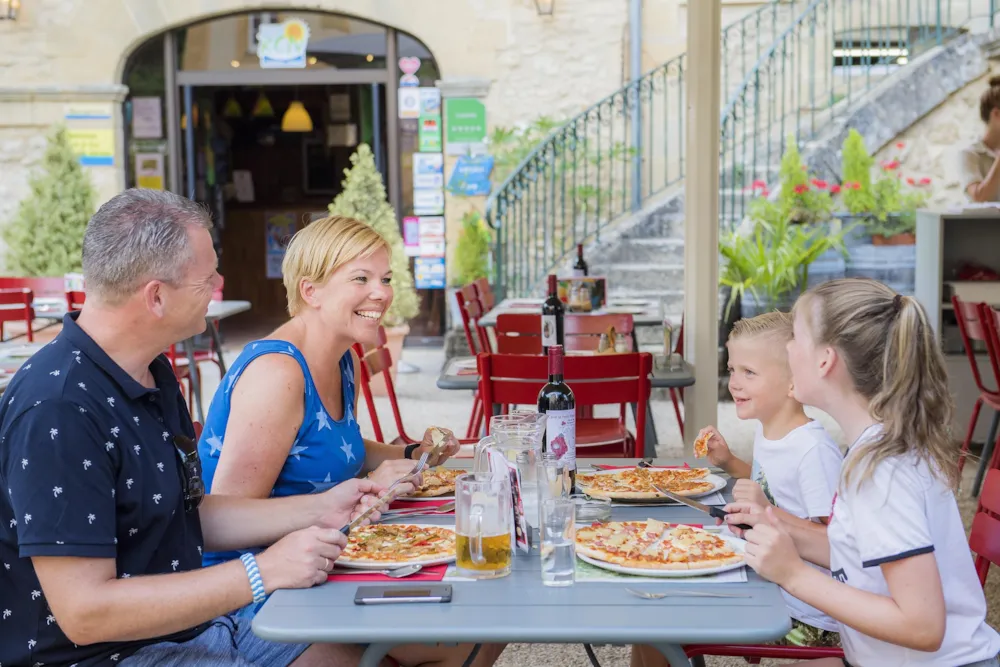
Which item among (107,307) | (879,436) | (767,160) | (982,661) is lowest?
(982,661)

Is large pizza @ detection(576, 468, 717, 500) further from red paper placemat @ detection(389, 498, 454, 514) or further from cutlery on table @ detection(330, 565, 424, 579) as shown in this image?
cutlery on table @ detection(330, 565, 424, 579)

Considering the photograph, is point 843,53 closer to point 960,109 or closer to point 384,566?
point 960,109

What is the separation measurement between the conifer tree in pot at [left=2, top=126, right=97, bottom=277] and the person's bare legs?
8.38 metres

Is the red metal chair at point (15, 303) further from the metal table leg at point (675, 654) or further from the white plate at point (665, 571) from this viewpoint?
the metal table leg at point (675, 654)

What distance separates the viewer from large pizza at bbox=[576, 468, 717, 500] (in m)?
2.35

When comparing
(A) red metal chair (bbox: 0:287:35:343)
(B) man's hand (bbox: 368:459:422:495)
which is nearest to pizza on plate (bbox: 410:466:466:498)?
(B) man's hand (bbox: 368:459:422:495)

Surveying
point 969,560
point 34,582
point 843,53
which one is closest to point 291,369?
point 34,582

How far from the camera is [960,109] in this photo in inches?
397

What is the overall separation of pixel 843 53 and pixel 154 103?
21.3 ft

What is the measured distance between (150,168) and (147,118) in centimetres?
46

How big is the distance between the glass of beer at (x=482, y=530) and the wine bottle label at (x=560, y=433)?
21.0 inches

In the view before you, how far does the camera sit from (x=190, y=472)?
2033 millimetres

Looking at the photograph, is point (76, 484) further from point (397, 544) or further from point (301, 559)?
point (397, 544)

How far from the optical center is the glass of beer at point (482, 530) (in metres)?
1.87
